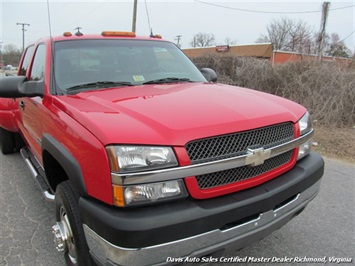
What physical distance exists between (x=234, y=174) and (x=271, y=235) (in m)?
1.35

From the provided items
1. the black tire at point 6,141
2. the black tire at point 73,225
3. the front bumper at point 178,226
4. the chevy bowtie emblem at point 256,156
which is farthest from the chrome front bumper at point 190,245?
the black tire at point 6,141

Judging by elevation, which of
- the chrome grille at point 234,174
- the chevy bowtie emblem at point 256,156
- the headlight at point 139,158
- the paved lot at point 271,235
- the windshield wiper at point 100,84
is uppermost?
the windshield wiper at point 100,84

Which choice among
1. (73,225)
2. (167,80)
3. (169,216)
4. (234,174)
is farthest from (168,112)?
(167,80)

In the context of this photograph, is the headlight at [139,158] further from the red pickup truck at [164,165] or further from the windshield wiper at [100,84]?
the windshield wiper at [100,84]

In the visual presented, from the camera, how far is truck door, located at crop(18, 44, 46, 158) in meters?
3.06

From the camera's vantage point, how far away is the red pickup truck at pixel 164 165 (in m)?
1.71

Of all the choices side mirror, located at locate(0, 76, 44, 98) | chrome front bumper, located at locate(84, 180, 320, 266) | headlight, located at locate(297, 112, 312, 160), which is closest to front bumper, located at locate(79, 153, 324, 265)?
chrome front bumper, located at locate(84, 180, 320, 266)

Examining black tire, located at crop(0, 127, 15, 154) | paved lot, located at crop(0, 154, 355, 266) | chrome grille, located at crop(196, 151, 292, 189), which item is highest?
chrome grille, located at crop(196, 151, 292, 189)

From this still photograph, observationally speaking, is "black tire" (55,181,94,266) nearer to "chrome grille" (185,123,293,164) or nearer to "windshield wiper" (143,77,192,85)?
"chrome grille" (185,123,293,164)

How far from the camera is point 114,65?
313 cm

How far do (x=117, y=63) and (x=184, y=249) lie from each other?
2062 millimetres

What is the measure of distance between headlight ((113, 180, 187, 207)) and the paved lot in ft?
3.97

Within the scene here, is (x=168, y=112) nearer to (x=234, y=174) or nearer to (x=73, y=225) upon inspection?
(x=234, y=174)

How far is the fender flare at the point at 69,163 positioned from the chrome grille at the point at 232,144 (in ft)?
2.26
